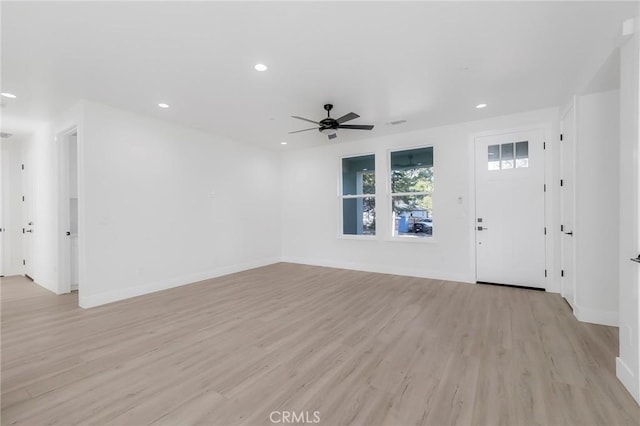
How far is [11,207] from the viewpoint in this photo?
595cm

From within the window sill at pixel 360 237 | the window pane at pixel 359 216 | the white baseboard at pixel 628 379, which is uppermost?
the window pane at pixel 359 216

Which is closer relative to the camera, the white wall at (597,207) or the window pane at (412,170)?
the white wall at (597,207)

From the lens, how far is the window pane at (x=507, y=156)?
15.5 ft

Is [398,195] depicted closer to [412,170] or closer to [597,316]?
[412,170]

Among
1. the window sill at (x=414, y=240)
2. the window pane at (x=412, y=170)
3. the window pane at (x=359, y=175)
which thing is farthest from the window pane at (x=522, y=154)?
the window pane at (x=359, y=175)

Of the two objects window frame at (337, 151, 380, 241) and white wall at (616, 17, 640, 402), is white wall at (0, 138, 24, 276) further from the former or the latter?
white wall at (616, 17, 640, 402)

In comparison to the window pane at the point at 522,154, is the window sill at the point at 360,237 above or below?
below

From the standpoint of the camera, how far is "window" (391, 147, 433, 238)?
18.2 ft

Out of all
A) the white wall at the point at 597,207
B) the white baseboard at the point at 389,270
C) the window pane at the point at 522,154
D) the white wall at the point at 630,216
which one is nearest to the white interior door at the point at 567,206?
the white wall at the point at 597,207

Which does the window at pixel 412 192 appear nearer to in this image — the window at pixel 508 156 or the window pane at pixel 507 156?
the window at pixel 508 156

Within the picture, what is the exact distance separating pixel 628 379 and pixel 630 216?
1199mm

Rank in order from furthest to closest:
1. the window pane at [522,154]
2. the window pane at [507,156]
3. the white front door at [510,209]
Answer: the window pane at [507,156]
the window pane at [522,154]
the white front door at [510,209]

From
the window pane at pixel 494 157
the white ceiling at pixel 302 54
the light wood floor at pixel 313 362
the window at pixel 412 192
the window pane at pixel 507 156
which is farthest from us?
the window at pixel 412 192

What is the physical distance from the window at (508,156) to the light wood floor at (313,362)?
2137 mm
